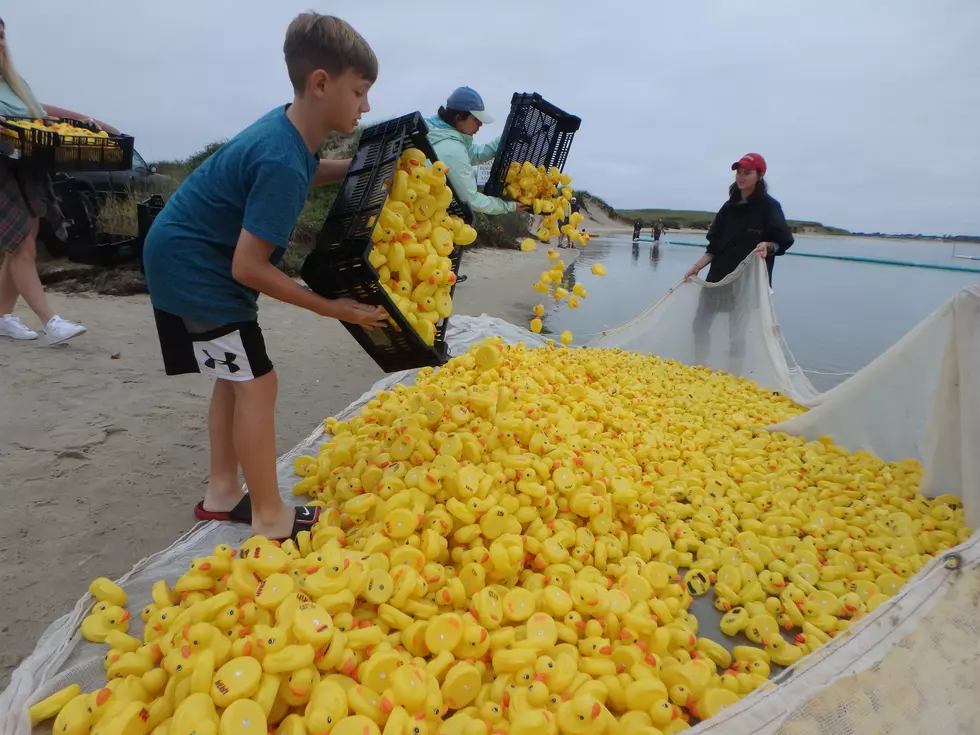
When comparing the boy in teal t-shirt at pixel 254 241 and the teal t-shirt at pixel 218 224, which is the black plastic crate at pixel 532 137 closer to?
the boy in teal t-shirt at pixel 254 241

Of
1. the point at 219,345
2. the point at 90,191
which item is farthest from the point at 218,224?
the point at 90,191

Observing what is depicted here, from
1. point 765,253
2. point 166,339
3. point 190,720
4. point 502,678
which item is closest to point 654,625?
point 502,678

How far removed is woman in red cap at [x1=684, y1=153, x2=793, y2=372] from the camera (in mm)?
4750

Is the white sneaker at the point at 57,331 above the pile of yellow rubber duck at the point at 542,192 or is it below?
below

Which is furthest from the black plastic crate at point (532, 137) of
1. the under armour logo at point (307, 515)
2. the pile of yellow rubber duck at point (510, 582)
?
the under armour logo at point (307, 515)

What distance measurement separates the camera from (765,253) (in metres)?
4.73

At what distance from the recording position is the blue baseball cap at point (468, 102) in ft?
11.3

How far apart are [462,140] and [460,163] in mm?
299

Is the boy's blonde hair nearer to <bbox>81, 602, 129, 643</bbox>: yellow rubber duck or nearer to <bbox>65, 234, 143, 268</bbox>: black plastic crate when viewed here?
<bbox>81, 602, 129, 643</bbox>: yellow rubber duck

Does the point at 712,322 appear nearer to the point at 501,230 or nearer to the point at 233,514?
the point at 233,514

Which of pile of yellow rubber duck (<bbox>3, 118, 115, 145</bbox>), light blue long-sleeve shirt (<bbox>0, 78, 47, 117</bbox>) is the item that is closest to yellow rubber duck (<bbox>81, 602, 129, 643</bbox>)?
pile of yellow rubber duck (<bbox>3, 118, 115, 145</bbox>)

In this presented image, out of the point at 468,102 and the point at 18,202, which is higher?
the point at 468,102

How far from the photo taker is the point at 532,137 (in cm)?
383

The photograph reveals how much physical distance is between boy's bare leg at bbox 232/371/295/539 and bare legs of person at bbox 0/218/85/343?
3.27 meters
